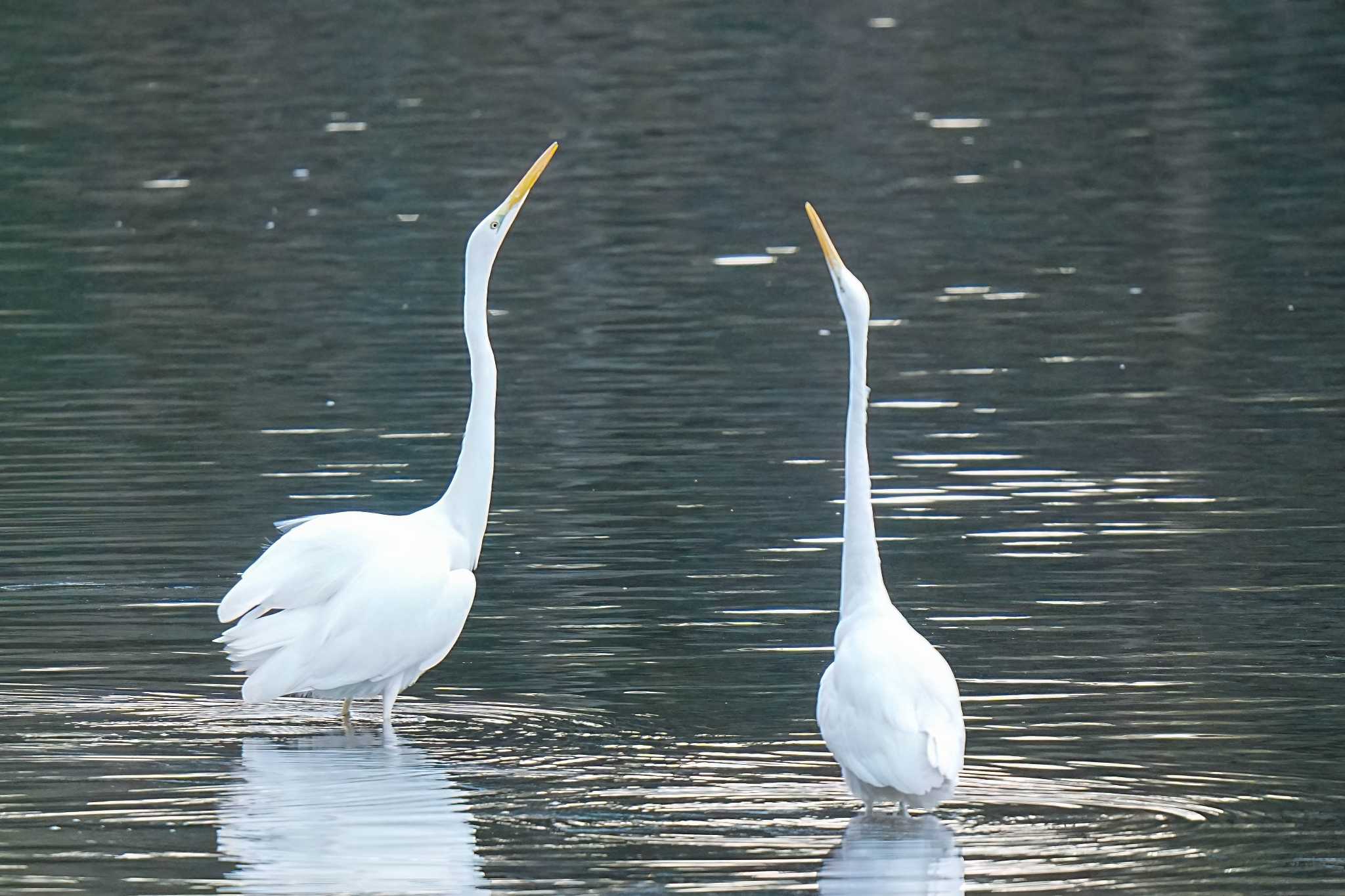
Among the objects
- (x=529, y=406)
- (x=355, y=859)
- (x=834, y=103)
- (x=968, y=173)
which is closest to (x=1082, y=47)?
(x=834, y=103)

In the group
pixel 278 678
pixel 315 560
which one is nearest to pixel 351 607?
pixel 315 560

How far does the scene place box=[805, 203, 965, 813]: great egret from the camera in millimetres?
9062

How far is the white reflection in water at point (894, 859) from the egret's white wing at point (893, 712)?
8.6 inches

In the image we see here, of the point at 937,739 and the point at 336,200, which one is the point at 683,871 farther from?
the point at 336,200

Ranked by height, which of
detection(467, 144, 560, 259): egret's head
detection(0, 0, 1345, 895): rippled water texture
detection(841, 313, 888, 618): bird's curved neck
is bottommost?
detection(0, 0, 1345, 895): rippled water texture

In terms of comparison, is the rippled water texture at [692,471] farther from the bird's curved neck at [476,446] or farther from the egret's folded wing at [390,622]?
the bird's curved neck at [476,446]

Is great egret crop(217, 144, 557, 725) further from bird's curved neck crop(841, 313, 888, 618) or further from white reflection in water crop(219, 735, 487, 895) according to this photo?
bird's curved neck crop(841, 313, 888, 618)

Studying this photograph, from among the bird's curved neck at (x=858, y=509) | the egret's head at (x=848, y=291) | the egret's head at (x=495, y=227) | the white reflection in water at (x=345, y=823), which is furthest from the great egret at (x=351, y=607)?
the bird's curved neck at (x=858, y=509)

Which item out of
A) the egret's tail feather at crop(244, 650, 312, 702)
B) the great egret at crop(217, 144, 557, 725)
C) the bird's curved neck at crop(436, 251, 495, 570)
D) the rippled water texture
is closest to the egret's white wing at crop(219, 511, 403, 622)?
the great egret at crop(217, 144, 557, 725)

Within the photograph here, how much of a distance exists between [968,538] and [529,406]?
192 inches

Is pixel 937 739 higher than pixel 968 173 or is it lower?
higher

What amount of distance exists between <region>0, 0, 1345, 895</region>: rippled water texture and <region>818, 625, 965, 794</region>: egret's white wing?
0.30 m

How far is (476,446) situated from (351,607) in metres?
1.13

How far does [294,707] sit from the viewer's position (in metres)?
11.9
